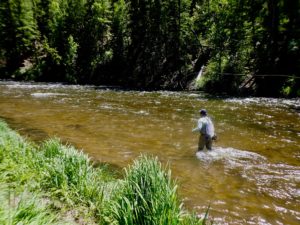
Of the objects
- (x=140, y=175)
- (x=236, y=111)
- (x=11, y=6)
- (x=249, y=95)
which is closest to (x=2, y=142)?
(x=140, y=175)

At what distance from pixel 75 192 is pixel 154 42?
37316mm

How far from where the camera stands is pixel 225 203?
28.1ft

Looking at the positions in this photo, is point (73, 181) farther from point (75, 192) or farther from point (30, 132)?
point (30, 132)

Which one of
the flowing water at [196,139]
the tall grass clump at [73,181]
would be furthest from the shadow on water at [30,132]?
the tall grass clump at [73,181]

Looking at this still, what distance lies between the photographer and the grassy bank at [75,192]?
204 inches

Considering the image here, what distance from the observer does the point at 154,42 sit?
4266cm

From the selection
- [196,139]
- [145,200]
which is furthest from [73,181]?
[196,139]

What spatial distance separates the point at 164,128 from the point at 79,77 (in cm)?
3090

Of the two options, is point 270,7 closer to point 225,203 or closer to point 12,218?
point 225,203

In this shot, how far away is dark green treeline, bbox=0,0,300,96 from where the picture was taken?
3275 centimetres

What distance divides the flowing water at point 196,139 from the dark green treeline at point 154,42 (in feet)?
21.7

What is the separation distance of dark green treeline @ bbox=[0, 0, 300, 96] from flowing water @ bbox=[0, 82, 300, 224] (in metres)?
6.63

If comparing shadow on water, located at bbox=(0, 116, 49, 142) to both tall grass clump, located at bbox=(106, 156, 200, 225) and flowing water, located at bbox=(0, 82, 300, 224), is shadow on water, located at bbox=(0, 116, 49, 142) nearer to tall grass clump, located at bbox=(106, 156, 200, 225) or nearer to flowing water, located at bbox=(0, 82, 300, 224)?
flowing water, located at bbox=(0, 82, 300, 224)

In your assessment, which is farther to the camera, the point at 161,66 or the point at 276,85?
the point at 161,66
